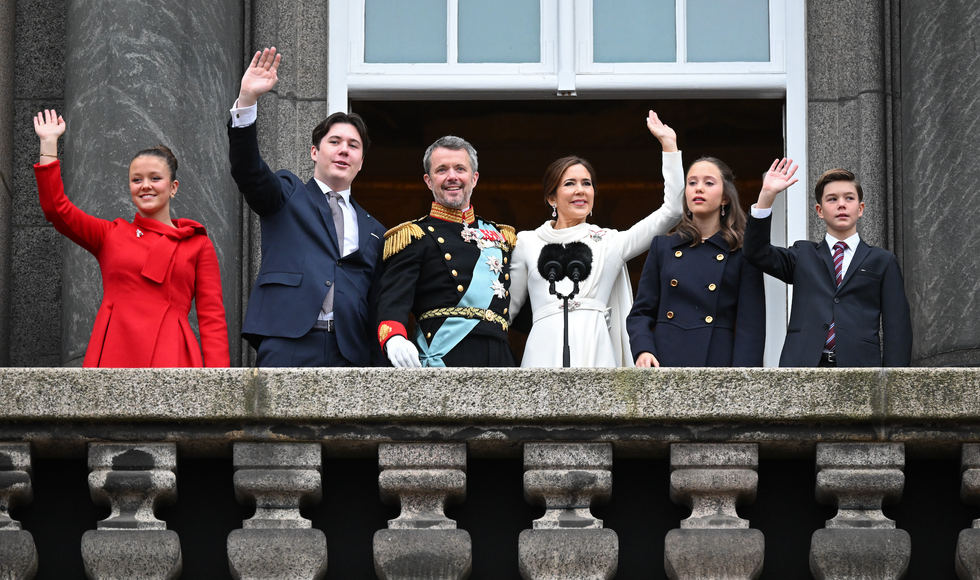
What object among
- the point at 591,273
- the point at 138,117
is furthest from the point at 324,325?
the point at 138,117

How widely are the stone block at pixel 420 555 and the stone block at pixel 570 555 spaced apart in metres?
0.19

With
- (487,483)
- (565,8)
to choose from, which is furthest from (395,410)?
(565,8)

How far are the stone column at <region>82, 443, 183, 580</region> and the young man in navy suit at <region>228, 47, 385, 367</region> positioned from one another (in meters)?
1.30

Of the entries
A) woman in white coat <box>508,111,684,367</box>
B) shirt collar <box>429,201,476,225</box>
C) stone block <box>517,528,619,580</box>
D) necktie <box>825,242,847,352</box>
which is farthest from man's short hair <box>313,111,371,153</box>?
stone block <box>517,528,619,580</box>

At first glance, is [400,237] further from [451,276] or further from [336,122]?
[336,122]

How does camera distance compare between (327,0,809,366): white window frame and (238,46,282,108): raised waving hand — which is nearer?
(238,46,282,108): raised waving hand

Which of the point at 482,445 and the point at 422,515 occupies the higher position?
the point at 482,445

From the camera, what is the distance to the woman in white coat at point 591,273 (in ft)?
20.8

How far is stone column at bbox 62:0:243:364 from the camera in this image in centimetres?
734

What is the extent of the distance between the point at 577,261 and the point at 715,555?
151 cm

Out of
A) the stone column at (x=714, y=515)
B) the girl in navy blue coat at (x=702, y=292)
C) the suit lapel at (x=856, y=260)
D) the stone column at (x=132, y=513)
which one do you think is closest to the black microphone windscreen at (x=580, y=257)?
the girl in navy blue coat at (x=702, y=292)

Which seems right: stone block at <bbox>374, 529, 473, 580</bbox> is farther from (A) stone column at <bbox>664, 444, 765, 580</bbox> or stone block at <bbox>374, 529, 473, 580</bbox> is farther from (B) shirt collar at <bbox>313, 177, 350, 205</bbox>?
(B) shirt collar at <bbox>313, 177, 350, 205</bbox>

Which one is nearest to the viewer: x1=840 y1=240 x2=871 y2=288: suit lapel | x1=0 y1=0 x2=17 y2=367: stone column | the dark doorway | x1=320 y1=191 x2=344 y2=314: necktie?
x1=840 y1=240 x2=871 y2=288: suit lapel

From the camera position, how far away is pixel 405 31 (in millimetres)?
8359
